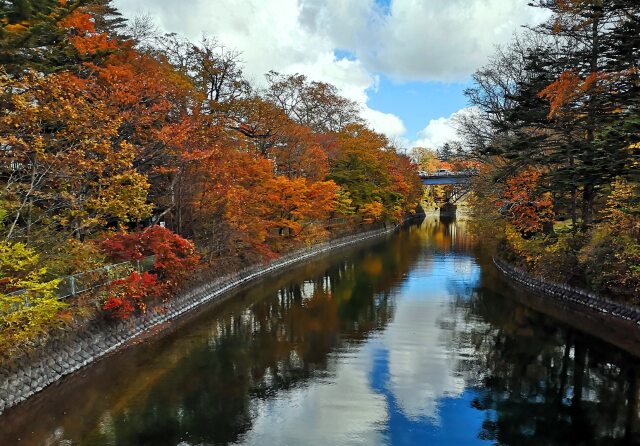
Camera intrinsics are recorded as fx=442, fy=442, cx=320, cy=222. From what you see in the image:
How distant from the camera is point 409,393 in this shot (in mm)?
12297

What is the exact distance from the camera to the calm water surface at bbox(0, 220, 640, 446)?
33.4 feet

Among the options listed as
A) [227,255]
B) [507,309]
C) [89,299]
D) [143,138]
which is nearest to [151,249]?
[89,299]

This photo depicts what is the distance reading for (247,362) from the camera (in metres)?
14.7

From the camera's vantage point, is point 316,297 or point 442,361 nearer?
point 442,361

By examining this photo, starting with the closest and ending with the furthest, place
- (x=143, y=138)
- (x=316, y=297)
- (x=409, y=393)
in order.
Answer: (x=409, y=393) → (x=143, y=138) → (x=316, y=297)

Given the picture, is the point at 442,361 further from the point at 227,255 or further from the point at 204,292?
the point at 227,255

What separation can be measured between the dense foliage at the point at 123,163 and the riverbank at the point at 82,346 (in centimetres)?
69

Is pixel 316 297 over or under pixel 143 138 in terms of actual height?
under

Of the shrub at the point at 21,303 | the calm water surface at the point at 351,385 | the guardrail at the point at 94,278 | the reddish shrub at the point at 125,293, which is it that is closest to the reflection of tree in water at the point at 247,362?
the calm water surface at the point at 351,385

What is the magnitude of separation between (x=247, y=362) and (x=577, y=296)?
1617cm

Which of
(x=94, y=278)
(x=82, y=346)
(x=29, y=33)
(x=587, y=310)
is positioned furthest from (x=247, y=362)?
(x=587, y=310)

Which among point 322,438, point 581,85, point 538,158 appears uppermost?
point 581,85

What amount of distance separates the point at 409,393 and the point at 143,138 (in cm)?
1486

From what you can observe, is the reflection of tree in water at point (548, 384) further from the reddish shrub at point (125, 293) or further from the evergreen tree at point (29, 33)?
the evergreen tree at point (29, 33)
